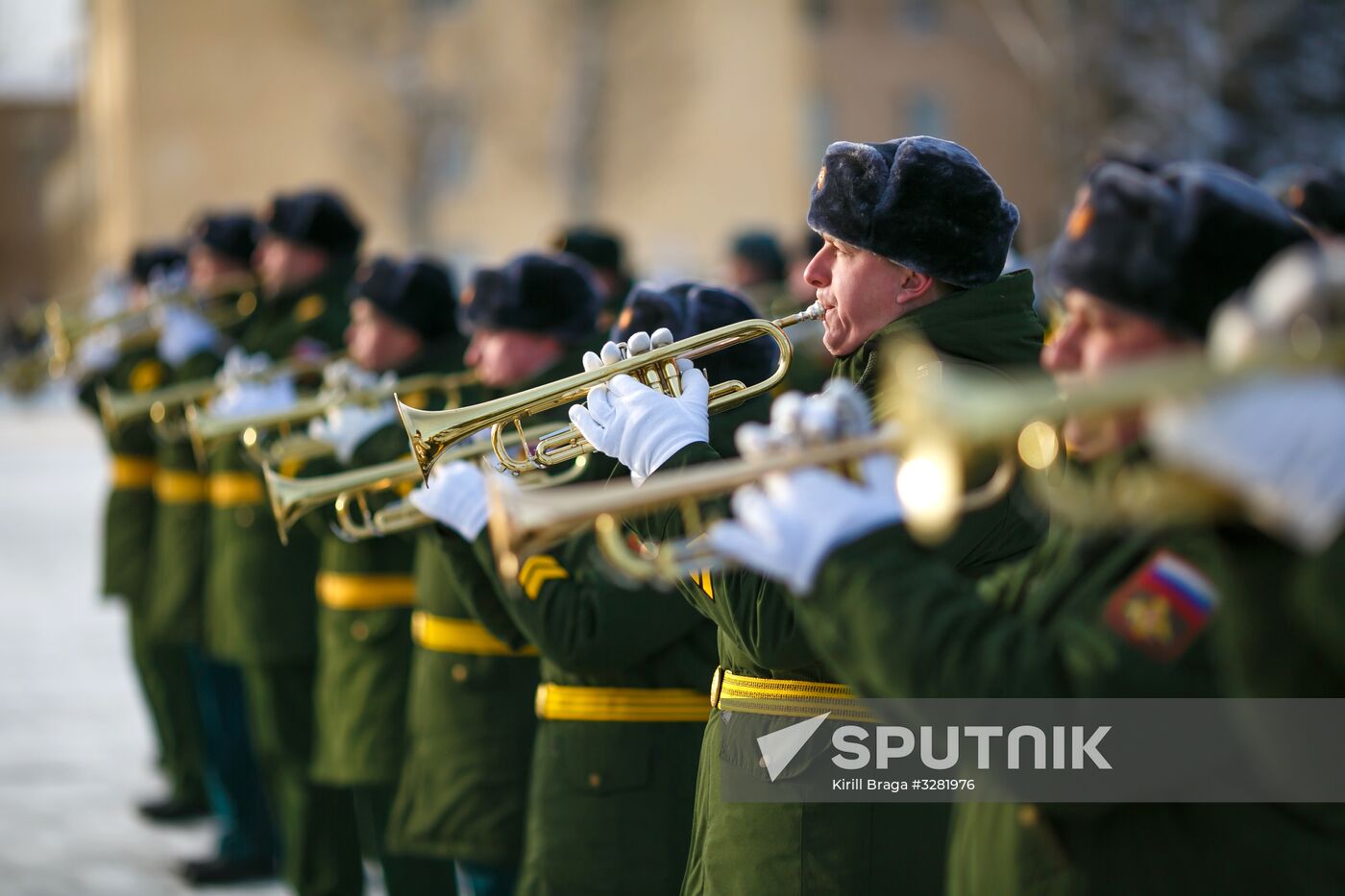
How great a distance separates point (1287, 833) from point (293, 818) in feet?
12.8

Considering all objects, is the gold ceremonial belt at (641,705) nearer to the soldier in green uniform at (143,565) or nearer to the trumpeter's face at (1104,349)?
the trumpeter's face at (1104,349)

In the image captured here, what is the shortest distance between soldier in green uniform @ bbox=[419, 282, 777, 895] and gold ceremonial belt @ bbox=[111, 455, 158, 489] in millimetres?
4004

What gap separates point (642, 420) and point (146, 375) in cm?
489

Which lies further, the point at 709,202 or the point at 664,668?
the point at 709,202

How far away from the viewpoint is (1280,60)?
27.1 m

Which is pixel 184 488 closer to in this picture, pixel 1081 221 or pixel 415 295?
pixel 415 295

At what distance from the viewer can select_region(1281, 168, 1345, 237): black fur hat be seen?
14.3 ft

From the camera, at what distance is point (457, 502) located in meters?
3.61

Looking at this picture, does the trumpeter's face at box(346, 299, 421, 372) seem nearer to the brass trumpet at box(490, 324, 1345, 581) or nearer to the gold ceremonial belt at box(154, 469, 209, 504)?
the gold ceremonial belt at box(154, 469, 209, 504)

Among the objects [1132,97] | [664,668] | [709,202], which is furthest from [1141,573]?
[709,202]

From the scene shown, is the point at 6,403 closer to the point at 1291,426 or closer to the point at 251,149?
the point at 251,149

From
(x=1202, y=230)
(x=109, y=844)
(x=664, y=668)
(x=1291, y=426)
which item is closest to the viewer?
(x=1291, y=426)

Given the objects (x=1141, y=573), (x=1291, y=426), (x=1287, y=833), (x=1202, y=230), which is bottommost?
(x=1287, y=833)

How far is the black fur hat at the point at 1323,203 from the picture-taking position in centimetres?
434
